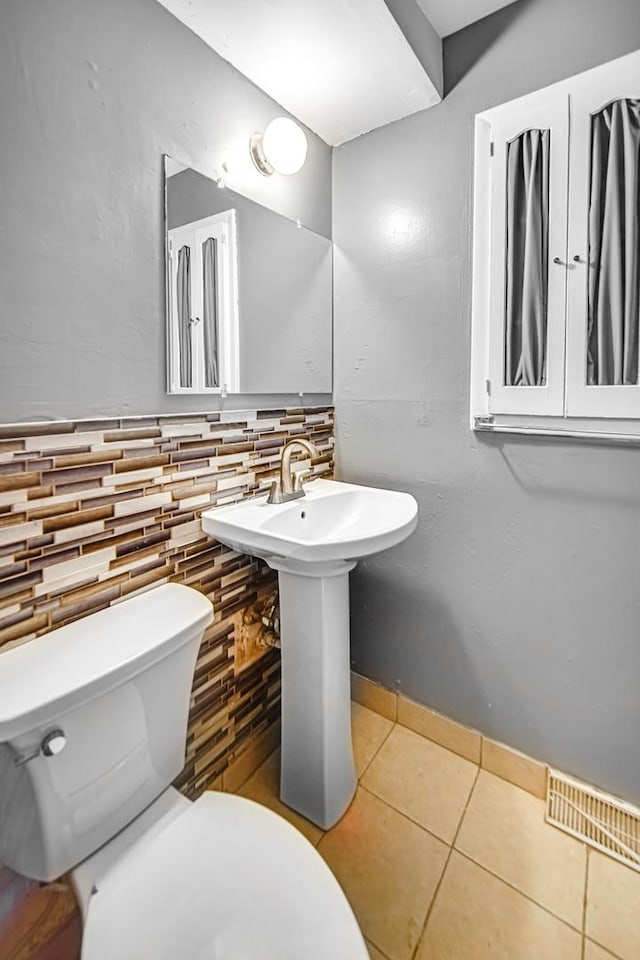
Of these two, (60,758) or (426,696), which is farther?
(426,696)

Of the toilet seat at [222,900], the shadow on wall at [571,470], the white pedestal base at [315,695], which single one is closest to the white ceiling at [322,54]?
the shadow on wall at [571,470]

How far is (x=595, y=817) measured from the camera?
128cm

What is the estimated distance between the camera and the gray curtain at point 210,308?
1235mm

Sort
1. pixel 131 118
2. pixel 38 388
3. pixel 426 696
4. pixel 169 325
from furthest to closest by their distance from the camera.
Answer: pixel 426 696
pixel 169 325
pixel 131 118
pixel 38 388

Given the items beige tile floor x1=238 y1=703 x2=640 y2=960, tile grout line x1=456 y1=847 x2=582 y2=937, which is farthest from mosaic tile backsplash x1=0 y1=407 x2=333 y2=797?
tile grout line x1=456 y1=847 x2=582 y2=937

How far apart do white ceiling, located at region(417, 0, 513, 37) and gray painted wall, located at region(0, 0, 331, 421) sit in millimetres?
Result: 609

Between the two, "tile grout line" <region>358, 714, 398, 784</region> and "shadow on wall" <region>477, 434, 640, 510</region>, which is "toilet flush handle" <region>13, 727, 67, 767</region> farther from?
"shadow on wall" <region>477, 434, 640, 510</region>

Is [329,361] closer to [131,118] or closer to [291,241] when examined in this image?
Answer: [291,241]

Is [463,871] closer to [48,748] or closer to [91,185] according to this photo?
[48,748]

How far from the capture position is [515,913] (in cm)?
109

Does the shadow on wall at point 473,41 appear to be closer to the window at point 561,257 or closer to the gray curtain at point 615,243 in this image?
the window at point 561,257

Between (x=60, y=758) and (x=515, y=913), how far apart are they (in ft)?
3.66

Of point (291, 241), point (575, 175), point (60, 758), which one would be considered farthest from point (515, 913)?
point (291, 241)

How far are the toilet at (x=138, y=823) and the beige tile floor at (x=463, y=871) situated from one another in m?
0.48
